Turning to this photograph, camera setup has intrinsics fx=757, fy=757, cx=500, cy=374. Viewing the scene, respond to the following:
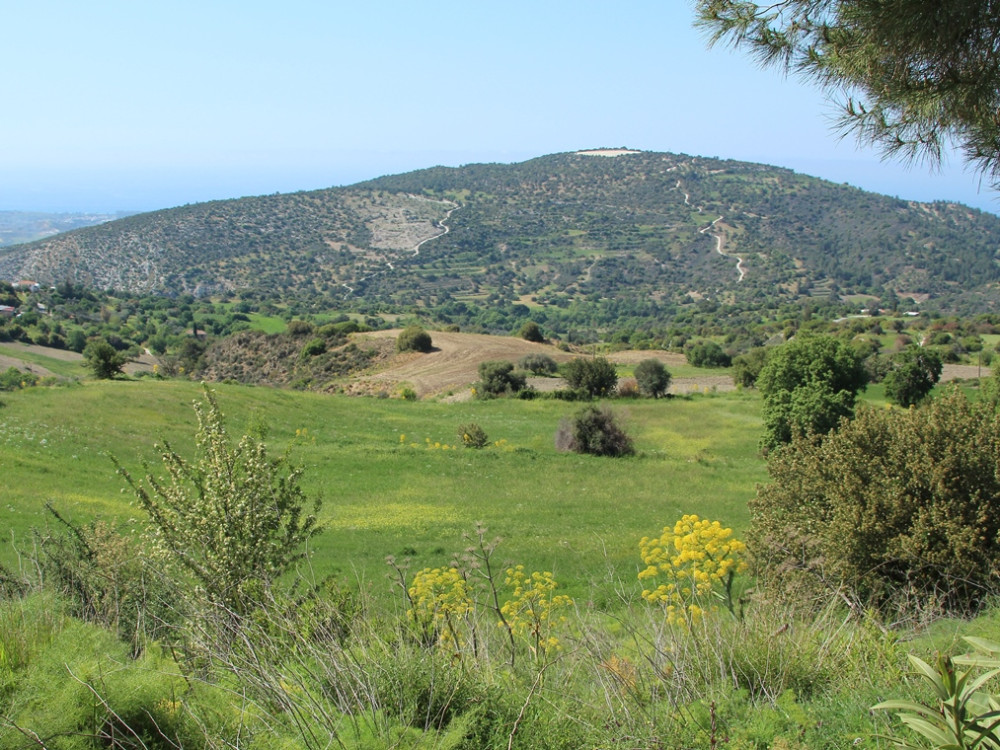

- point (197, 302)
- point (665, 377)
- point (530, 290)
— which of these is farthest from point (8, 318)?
point (530, 290)

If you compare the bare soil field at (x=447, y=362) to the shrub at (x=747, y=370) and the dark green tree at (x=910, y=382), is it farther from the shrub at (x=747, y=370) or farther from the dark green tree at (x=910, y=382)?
the dark green tree at (x=910, y=382)

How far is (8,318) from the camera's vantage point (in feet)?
223

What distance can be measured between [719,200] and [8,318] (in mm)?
144535

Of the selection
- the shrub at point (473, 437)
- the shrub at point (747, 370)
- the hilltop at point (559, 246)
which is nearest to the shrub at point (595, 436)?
the shrub at point (473, 437)

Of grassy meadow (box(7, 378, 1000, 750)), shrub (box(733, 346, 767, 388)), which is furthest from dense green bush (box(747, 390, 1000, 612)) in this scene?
shrub (box(733, 346, 767, 388))

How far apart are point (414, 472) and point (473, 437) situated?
195 inches

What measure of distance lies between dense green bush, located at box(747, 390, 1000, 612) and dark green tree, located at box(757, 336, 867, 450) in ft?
60.9

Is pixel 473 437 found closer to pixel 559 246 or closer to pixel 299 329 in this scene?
pixel 299 329

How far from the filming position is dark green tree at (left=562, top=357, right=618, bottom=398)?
40.1 m

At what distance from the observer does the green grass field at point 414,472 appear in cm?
1574

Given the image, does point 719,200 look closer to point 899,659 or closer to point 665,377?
point 665,377

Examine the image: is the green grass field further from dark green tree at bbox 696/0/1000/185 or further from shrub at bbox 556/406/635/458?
dark green tree at bbox 696/0/1000/185

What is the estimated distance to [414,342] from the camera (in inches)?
2063

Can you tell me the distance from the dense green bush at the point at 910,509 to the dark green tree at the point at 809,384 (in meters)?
18.6
